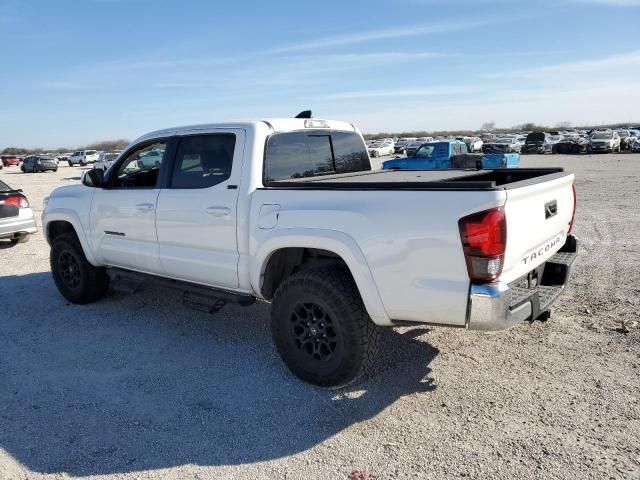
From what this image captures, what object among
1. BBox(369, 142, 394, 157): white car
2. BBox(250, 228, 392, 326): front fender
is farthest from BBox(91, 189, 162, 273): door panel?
BBox(369, 142, 394, 157): white car

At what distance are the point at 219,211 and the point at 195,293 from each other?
831mm

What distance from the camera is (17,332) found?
5.09 meters

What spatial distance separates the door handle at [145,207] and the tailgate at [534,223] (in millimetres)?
3143

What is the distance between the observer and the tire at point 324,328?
350 centimetres

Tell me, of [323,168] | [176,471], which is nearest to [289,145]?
[323,168]

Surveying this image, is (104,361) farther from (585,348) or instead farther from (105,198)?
(585,348)

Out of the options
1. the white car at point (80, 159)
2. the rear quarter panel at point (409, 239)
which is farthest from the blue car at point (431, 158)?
the white car at point (80, 159)

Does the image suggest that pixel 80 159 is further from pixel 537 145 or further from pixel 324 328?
pixel 324 328

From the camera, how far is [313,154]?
4.66 meters

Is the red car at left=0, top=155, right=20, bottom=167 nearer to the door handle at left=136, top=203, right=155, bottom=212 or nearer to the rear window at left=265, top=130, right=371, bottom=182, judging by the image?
the door handle at left=136, top=203, right=155, bottom=212

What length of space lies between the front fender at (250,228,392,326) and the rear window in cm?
62

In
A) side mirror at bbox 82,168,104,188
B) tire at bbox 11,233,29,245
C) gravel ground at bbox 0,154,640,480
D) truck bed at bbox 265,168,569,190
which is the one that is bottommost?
gravel ground at bbox 0,154,640,480

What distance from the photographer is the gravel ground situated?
2900 millimetres

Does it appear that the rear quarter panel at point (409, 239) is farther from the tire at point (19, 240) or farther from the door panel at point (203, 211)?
the tire at point (19, 240)
